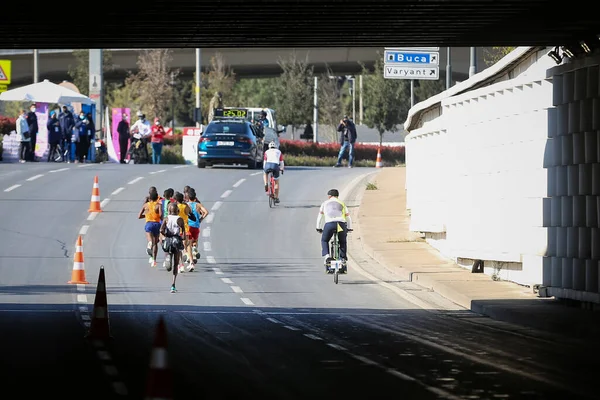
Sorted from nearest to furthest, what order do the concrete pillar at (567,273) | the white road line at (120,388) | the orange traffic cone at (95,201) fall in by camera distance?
the white road line at (120,388), the concrete pillar at (567,273), the orange traffic cone at (95,201)

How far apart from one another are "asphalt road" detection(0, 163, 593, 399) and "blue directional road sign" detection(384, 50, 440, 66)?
15.7 feet

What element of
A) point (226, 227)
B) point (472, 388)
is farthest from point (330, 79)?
point (472, 388)

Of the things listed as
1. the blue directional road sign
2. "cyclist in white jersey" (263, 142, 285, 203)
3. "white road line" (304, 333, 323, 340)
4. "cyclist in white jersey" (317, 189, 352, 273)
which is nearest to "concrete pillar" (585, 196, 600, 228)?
"white road line" (304, 333, 323, 340)

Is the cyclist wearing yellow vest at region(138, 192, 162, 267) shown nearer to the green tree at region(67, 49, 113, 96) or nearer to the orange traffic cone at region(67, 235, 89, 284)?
the orange traffic cone at region(67, 235, 89, 284)

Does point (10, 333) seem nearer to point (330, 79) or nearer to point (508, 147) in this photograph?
point (508, 147)

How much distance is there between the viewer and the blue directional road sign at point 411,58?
34.5 meters

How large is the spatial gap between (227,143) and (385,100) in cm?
3281

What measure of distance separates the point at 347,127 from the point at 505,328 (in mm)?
31024

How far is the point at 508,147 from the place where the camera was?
22.5 metres

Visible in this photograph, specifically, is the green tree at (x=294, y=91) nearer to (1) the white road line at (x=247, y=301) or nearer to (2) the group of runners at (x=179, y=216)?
(2) the group of runners at (x=179, y=216)

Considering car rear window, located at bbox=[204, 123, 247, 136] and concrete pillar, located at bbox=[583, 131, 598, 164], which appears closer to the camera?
concrete pillar, located at bbox=[583, 131, 598, 164]

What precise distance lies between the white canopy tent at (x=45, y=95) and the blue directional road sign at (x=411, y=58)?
58.7 feet

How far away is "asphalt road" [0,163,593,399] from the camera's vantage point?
38.8ft

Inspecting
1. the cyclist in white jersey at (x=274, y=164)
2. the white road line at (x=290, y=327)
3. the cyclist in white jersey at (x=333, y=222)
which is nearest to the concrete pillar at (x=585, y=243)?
the white road line at (x=290, y=327)
